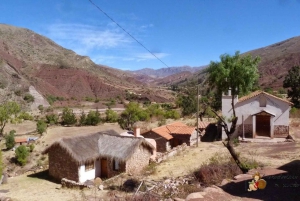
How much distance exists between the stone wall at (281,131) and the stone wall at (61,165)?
16688 mm

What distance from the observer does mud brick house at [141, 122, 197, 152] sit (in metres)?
25.8

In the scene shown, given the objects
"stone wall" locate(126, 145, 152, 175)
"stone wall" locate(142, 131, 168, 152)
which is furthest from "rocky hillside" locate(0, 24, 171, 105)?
"stone wall" locate(126, 145, 152, 175)

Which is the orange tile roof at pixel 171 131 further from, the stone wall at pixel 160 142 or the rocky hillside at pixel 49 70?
the rocky hillside at pixel 49 70

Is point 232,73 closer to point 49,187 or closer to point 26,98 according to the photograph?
point 49,187

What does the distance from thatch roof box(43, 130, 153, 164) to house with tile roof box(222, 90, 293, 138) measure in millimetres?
9027

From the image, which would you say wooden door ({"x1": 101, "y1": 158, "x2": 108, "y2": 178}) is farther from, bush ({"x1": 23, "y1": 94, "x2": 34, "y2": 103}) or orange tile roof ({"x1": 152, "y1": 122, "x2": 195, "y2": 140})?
bush ({"x1": 23, "y1": 94, "x2": 34, "y2": 103})

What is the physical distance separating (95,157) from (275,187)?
12.7 meters

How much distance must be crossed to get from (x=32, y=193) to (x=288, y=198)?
542 inches

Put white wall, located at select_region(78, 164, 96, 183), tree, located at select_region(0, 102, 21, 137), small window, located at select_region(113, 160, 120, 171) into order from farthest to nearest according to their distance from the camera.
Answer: tree, located at select_region(0, 102, 21, 137), small window, located at select_region(113, 160, 120, 171), white wall, located at select_region(78, 164, 96, 183)

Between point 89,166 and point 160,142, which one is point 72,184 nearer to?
point 89,166

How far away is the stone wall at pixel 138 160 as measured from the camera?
19.3 meters

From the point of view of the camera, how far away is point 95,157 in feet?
65.4

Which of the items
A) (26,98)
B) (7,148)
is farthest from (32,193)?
(26,98)

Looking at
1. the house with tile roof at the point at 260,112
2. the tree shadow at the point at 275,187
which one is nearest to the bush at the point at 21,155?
the house with tile roof at the point at 260,112
